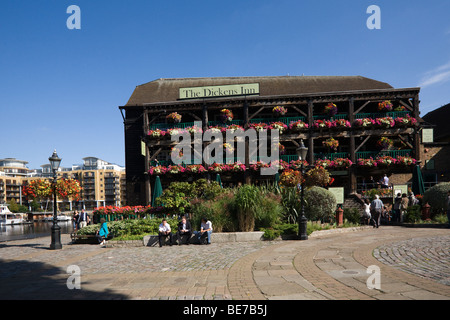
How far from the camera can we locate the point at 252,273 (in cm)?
583

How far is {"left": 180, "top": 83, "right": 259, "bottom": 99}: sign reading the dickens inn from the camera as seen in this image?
2438cm

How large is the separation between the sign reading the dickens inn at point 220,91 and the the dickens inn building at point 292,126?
0.08 meters

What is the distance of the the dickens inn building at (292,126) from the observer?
22.3 m

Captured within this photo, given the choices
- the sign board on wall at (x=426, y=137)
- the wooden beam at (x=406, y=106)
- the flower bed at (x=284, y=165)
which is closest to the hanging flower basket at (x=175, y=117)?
the flower bed at (x=284, y=165)

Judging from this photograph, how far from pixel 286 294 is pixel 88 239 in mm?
10979

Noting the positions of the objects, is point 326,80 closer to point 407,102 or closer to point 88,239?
point 407,102

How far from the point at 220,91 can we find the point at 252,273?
2048 centimetres

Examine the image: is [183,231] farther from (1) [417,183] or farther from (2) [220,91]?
(2) [220,91]

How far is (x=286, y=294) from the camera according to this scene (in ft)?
14.5

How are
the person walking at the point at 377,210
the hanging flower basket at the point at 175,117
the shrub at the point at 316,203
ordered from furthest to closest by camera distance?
the hanging flower basket at the point at 175,117
the person walking at the point at 377,210
the shrub at the point at 316,203

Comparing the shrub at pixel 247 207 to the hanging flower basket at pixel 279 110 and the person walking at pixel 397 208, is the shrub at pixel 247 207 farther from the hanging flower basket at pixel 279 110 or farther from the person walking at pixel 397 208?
the hanging flower basket at pixel 279 110

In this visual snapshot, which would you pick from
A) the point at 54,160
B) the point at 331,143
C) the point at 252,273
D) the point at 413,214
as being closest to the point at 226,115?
the point at 331,143

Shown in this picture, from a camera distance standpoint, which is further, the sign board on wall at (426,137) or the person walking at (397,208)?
the sign board on wall at (426,137)
